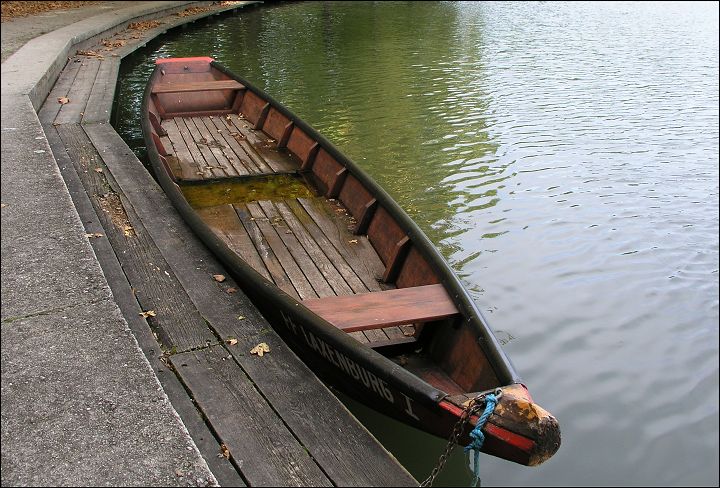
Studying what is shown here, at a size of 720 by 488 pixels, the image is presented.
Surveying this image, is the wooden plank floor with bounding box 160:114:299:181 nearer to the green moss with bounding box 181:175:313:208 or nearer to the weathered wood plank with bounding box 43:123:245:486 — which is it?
the green moss with bounding box 181:175:313:208

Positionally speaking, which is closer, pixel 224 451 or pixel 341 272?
pixel 224 451

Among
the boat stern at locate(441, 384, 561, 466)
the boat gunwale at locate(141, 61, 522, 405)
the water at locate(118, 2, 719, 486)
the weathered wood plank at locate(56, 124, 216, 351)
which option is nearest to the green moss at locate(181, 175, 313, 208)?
the boat gunwale at locate(141, 61, 522, 405)

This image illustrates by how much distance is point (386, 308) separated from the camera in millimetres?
4727

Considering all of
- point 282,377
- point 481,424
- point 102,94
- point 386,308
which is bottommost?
point 102,94

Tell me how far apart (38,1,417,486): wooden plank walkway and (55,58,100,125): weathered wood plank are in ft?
7.98

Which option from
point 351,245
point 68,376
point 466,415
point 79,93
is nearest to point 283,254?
point 351,245

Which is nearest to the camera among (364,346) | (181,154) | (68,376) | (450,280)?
(68,376)

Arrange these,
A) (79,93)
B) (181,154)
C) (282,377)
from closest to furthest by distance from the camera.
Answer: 1. (282,377)
2. (181,154)
3. (79,93)

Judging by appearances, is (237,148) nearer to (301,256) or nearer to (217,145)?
(217,145)

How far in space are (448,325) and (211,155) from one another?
203 inches

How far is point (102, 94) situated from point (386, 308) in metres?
9.59

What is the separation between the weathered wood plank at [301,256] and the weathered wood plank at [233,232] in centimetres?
31

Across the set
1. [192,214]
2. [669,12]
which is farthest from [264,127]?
[669,12]

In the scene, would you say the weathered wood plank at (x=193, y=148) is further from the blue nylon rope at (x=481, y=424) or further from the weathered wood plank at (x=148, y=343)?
the blue nylon rope at (x=481, y=424)
